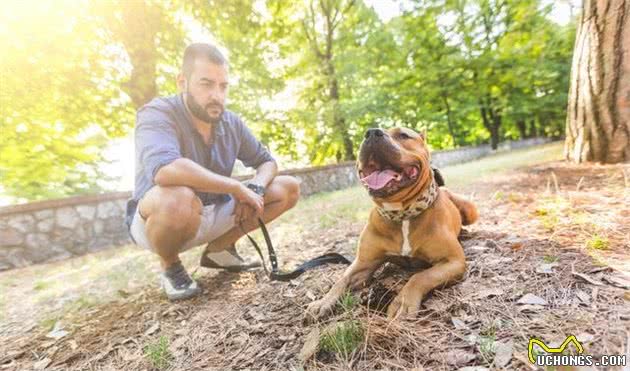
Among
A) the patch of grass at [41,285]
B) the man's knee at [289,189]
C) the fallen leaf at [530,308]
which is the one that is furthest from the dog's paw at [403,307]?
the patch of grass at [41,285]

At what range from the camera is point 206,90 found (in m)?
2.29

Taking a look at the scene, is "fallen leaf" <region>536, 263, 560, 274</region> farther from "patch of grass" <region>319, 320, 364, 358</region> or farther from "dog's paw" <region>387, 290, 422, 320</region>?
"patch of grass" <region>319, 320, 364, 358</region>

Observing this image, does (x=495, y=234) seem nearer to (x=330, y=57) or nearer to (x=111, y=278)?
(x=111, y=278)

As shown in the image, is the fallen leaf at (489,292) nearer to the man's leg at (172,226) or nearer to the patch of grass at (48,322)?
the man's leg at (172,226)

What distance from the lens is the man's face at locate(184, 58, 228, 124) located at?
227 cm

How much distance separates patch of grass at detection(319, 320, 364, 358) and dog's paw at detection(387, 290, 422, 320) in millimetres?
185

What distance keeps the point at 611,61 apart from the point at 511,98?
16197 millimetres

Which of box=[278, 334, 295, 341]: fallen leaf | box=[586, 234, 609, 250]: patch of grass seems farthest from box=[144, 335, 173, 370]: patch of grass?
box=[586, 234, 609, 250]: patch of grass

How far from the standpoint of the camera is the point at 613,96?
3.37 m

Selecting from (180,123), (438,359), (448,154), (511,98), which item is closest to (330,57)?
(448,154)

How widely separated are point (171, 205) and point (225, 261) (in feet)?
2.65

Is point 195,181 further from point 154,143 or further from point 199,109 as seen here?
point 199,109

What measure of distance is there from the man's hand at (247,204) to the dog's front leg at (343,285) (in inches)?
32.0

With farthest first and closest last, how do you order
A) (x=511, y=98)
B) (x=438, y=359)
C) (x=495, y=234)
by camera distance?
(x=511, y=98)
(x=495, y=234)
(x=438, y=359)
